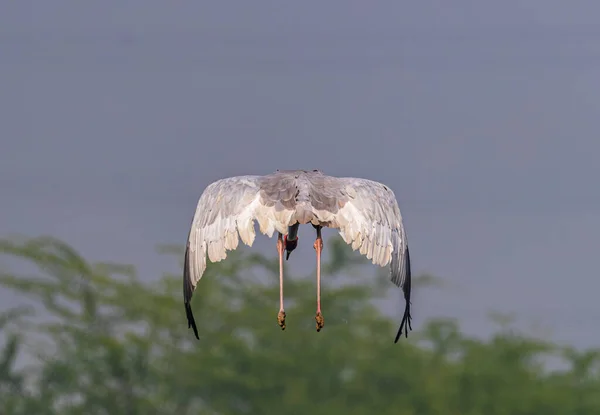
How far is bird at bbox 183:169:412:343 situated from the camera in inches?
941

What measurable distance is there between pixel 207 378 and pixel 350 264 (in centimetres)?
894

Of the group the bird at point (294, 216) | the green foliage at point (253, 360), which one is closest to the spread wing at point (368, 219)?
the bird at point (294, 216)

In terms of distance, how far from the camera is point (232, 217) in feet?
79.5

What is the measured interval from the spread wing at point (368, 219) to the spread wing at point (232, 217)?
498 millimetres

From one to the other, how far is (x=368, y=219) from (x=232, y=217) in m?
1.90

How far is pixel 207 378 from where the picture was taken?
2527 inches

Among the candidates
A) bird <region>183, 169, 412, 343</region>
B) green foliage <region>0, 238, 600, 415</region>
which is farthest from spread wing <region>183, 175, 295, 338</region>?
green foliage <region>0, 238, 600, 415</region>

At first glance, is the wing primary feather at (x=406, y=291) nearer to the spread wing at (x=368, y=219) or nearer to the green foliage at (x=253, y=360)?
the spread wing at (x=368, y=219)

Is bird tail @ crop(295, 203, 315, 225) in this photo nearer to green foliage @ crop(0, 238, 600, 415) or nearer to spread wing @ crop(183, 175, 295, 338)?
spread wing @ crop(183, 175, 295, 338)

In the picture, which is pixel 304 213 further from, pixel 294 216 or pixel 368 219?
pixel 368 219

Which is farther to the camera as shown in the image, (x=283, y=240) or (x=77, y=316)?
(x=77, y=316)

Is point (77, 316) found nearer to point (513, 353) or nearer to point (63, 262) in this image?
point (63, 262)

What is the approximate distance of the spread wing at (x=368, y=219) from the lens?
24.1 meters

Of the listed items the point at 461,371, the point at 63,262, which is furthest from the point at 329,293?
the point at 63,262
